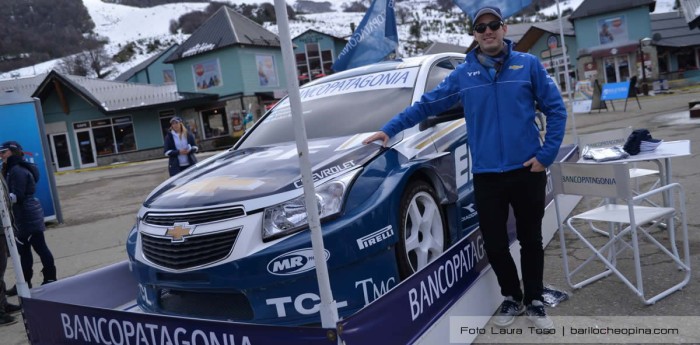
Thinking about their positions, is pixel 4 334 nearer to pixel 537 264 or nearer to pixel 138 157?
pixel 537 264

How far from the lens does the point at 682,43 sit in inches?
1640

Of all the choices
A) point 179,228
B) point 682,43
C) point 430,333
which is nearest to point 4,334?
point 179,228

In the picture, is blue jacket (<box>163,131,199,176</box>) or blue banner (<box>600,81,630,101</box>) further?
blue banner (<box>600,81,630,101</box>)

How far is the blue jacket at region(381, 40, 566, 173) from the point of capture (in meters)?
3.21

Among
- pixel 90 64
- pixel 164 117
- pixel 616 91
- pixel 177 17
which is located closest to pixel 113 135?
pixel 164 117

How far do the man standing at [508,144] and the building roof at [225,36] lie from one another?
32.7 metres

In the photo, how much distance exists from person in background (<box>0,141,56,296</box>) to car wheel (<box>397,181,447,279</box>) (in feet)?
13.0

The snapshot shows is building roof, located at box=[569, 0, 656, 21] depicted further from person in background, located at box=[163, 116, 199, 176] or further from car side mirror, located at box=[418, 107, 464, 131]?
car side mirror, located at box=[418, 107, 464, 131]

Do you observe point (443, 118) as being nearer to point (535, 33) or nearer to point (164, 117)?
point (164, 117)

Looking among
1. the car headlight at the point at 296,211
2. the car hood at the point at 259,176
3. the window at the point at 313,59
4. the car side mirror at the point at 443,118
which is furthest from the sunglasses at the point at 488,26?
the window at the point at 313,59

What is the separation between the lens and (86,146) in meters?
33.9

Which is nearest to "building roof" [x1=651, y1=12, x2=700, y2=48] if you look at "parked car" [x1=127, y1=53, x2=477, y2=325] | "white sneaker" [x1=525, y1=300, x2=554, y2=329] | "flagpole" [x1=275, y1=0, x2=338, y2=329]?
"parked car" [x1=127, y1=53, x2=477, y2=325]

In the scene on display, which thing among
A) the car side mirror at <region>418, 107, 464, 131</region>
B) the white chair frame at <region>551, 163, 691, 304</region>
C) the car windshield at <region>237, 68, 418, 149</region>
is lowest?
the white chair frame at <region>551, 163, 691, 304</region>

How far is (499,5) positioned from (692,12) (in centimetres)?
1099
